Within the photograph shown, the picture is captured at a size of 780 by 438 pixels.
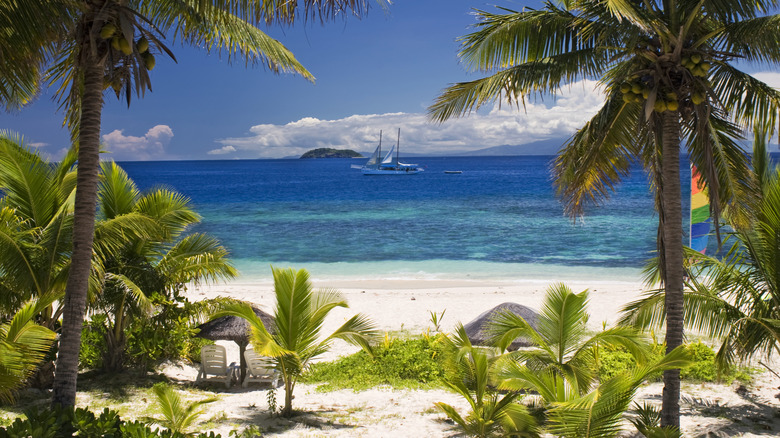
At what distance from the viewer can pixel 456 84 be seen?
6602mm

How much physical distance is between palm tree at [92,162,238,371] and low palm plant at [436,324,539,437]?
4197 millimetres

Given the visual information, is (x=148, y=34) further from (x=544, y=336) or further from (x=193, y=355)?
(x=193, y=355)

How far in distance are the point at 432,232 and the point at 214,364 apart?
82.2ft

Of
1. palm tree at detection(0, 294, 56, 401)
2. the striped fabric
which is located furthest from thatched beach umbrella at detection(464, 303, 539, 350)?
palm tree at detection(0, 294, 56, 401)

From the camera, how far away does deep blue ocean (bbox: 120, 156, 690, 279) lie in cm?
2306

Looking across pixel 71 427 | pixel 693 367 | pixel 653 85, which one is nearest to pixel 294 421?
pixel 71 427

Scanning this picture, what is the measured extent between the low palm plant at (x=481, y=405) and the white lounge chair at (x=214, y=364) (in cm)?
403

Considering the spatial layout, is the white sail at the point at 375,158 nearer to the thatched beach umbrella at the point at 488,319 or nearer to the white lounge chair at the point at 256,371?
the thatched beach umbrella at the point at 488,319

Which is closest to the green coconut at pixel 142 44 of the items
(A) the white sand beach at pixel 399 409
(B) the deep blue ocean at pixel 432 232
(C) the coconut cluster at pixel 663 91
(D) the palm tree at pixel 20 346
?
(D) the palm tree at pixel 20 346

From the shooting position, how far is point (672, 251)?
5.53 metres

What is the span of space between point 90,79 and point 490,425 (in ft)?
16.6

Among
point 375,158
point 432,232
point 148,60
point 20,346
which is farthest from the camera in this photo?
point 375,158

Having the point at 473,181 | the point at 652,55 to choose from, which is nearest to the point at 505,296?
the point at 652,55

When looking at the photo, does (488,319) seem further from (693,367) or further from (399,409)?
(693,367)
